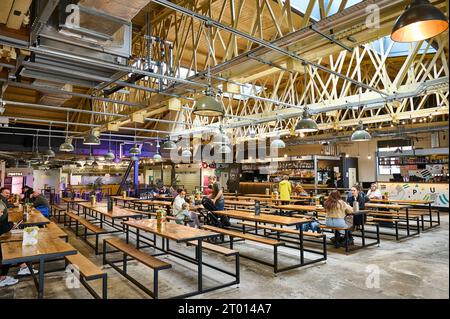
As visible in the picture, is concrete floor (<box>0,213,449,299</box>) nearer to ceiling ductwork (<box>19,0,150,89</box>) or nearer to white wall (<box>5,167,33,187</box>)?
ceiling ductwork (<box>19,0,150,89</box>)

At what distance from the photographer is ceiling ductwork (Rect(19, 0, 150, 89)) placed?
3.50 metres

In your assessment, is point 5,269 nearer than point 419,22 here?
No

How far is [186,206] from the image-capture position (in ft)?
22.0

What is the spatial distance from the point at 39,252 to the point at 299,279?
3633 millimetres

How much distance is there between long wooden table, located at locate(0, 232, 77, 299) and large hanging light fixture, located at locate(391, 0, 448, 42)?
419 centimetres

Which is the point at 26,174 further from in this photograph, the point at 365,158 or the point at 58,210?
the point at 365,158

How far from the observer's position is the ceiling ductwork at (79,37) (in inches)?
138

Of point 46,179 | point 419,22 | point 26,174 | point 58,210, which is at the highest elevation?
point 419,22

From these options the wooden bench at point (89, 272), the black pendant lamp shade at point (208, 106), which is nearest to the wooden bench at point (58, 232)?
the wooden bench at point (89, 272)

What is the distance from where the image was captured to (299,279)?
14.9 ft

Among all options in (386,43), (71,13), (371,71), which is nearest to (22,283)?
(71,13)

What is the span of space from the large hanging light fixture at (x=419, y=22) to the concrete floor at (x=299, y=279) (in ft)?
7.97

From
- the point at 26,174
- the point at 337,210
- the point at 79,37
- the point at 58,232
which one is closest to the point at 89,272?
the point at 58,232
